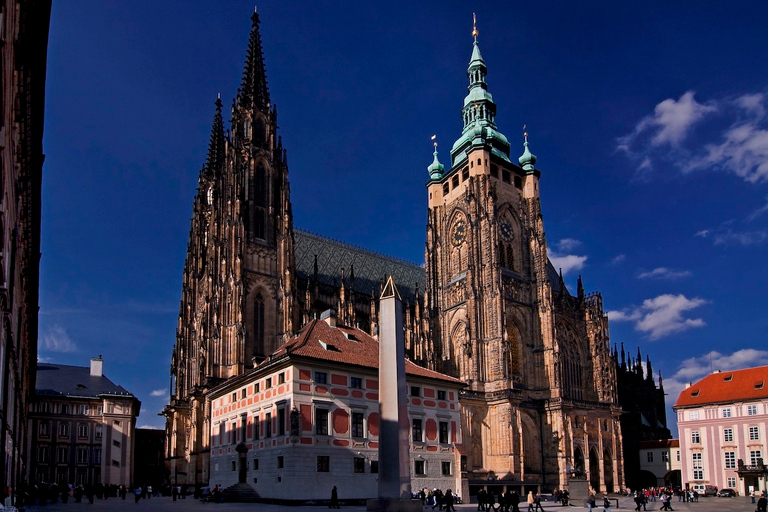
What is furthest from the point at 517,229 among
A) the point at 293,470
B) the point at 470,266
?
the point at 293,470

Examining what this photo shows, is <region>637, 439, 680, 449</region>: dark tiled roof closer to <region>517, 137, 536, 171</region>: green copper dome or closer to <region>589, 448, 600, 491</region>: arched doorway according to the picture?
<region>589, 448, 600, 491</region>: arched doorway

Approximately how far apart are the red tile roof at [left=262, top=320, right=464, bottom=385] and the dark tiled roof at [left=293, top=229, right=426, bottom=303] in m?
29.4

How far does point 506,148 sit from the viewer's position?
88062mm

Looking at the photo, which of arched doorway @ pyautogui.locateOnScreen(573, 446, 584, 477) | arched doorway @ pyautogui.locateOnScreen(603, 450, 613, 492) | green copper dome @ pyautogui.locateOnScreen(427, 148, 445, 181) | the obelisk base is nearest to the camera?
the obelisk base

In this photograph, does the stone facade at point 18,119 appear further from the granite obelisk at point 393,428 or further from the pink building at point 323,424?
the pink building at point 323,424

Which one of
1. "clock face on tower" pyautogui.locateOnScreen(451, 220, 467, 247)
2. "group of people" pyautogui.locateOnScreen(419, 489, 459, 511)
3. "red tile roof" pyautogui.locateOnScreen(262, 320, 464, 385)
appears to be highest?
"clock face on tower" pyautogui.locateOnScreen(451, 220, 467, 247)

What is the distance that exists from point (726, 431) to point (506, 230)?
31049mm

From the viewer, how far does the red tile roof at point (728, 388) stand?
67812 mm

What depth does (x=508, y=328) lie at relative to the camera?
77.5 metres

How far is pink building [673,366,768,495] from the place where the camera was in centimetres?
6506

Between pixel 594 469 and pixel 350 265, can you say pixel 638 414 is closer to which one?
pixel 594 469

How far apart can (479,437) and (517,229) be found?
2542 cm

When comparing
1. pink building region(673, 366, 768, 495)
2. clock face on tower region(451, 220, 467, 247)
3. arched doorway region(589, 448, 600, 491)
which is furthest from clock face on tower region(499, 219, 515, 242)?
pink building region(673, 366, 768, 495)

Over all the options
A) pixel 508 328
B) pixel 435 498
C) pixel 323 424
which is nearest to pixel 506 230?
pixel 508 328
